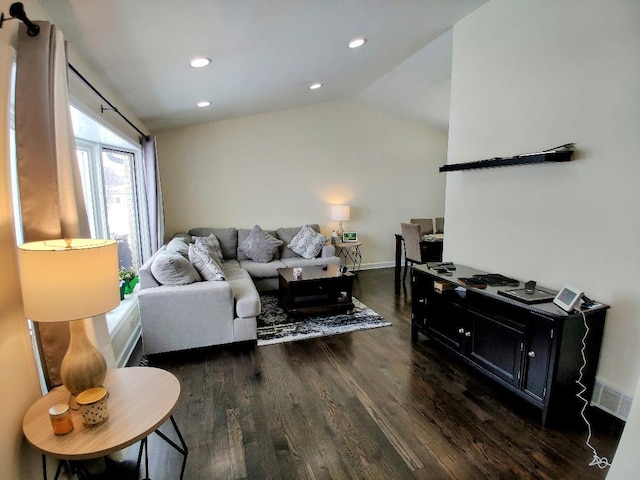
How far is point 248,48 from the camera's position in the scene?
2.51m

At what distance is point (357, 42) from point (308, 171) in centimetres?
281

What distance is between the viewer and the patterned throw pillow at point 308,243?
16.8ft

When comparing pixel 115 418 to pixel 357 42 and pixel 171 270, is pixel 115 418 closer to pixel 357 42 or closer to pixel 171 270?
pixel 171 270

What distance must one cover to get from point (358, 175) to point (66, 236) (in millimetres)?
4972

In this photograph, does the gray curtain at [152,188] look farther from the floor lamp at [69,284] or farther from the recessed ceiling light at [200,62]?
the floor lamp at [69,284]

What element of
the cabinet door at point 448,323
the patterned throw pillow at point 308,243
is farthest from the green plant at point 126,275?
A: the cabinet door at point 448,323

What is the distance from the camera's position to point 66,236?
1497 mm

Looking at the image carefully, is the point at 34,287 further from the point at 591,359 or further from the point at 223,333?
the point at 591,359

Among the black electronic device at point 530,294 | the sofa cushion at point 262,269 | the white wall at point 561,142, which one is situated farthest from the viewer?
the sofa cushion at point 262,269

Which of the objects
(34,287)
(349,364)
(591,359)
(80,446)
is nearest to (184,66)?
(34,287)

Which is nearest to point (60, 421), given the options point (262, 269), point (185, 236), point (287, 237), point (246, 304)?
point (246, 304)

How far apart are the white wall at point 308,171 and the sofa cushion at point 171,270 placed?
7.80 ft

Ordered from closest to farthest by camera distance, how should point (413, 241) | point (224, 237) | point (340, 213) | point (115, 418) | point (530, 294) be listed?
point (115, 418) → point (530, 294) → point (413, 241) → point (224, 237) → point (340, 213)

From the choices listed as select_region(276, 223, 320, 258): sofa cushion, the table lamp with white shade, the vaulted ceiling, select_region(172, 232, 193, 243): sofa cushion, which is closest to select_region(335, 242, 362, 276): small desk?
the table lamp with white shade
